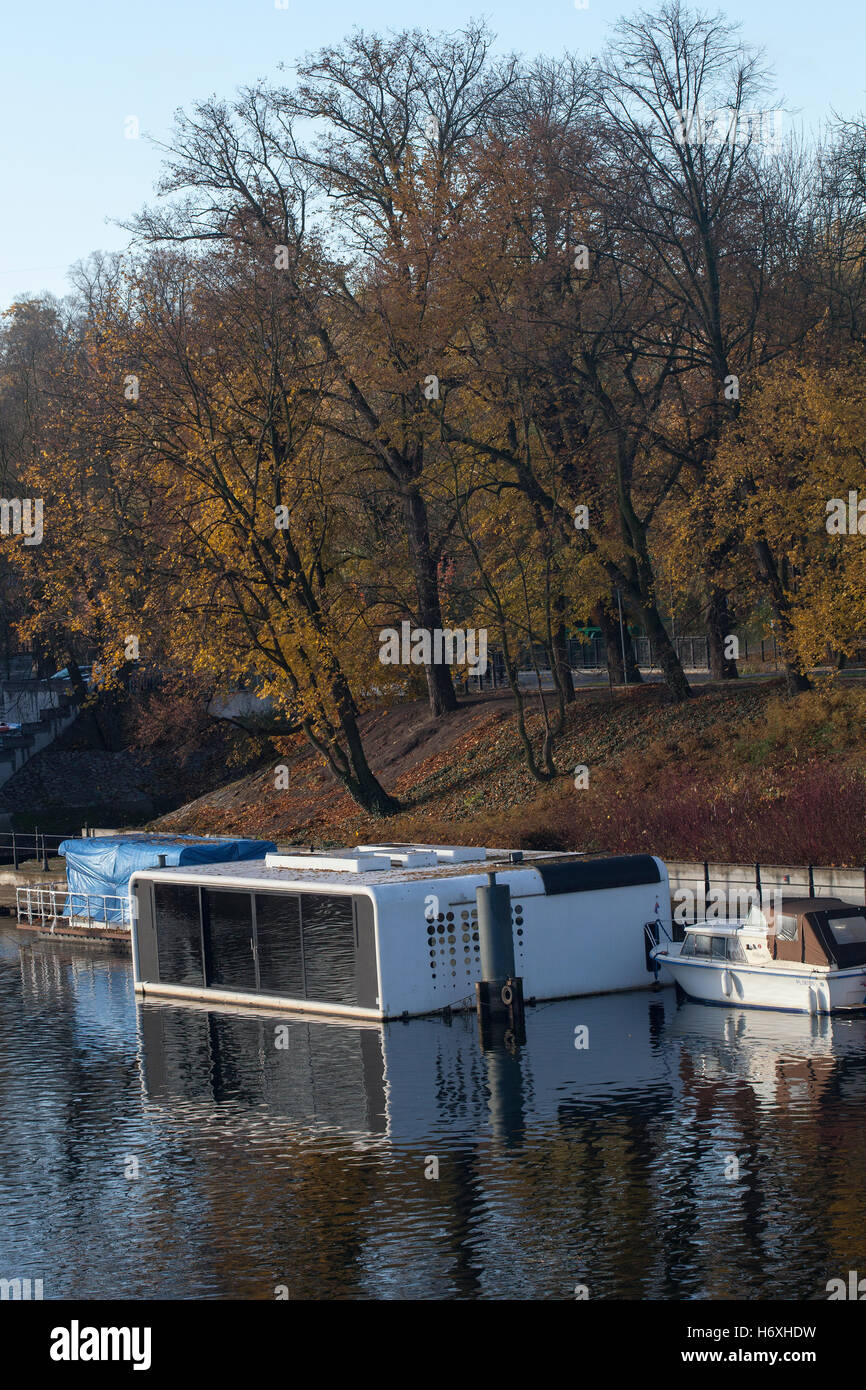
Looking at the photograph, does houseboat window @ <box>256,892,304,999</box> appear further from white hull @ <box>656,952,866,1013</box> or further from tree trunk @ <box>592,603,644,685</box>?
tree trunk @ <box>592,603,644,685</box>

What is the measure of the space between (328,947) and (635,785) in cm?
1574

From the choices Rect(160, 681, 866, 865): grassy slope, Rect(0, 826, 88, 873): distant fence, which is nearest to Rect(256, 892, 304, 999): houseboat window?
Rect(160, 681, 866, 865): grassy slope

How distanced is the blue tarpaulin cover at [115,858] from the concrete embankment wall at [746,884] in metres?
12.0

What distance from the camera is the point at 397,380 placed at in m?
50.8

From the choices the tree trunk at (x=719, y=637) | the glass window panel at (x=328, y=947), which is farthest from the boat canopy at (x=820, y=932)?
the tree trunk at (x=719, y=637)

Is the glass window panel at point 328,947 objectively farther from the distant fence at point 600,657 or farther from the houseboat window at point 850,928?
the distant fence at point 600,657

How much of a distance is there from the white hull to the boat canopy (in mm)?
238

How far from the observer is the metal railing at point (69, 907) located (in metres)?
48.0

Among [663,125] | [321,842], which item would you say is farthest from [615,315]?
[321,842]

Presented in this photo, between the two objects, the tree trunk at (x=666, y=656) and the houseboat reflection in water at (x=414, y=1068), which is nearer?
the houseboat reflection in water at (x=414, y=1068)

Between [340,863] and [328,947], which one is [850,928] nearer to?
[328,947]

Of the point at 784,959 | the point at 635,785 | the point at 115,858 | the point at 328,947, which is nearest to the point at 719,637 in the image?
the point at 635,785

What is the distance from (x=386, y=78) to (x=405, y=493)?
1460 cm

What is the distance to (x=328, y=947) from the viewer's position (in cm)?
3291
